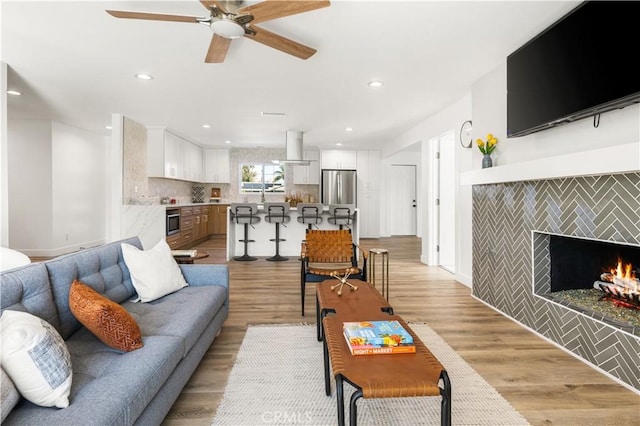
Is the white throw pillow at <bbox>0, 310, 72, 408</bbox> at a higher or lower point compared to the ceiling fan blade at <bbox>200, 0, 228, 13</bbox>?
lower

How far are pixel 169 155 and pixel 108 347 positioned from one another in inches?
241

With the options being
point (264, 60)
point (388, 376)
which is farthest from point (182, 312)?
point (264, 60)

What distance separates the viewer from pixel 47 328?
1250 millimetres

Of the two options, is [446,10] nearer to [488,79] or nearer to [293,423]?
[488,79]

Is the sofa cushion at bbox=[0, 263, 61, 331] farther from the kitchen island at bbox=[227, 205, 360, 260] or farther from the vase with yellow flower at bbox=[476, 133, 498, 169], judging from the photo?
the kitchen island at bbox=[227, 205, 360, 260]

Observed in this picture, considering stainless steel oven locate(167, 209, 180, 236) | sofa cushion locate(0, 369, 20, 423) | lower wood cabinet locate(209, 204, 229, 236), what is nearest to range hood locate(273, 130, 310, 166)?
stainless steel oven locate(167, 209, 180, 236)

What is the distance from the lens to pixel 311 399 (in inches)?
75.0

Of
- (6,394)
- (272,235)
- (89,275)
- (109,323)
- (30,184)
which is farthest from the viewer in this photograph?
(272,235)

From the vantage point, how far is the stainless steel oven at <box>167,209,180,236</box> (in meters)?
6.26

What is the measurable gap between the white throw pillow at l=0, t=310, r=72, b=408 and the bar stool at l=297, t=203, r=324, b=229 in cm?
503

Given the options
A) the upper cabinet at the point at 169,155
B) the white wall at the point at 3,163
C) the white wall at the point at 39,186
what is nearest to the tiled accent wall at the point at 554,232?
the white wall at the point at 3,163

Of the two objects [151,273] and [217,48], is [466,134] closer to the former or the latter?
[217,48]

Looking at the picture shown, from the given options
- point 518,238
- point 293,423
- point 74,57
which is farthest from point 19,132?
point 518,238

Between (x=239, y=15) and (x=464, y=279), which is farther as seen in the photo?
(x=464, y=279)
